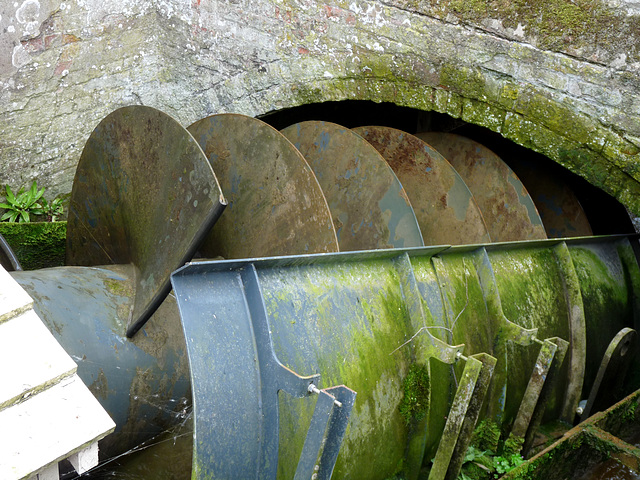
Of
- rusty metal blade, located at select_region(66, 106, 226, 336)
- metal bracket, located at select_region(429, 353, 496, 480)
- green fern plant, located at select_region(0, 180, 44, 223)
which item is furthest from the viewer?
green fern plant, located at select_region(0, 180, 44, 223)

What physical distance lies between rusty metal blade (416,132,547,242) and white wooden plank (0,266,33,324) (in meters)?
3.12

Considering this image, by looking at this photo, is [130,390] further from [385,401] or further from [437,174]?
[437,174]

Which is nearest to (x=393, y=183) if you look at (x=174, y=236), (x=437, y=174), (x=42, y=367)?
(x=437, y=174)

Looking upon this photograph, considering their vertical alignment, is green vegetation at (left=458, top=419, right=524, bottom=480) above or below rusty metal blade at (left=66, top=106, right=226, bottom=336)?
below

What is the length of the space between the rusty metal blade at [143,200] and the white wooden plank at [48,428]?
3.40ft

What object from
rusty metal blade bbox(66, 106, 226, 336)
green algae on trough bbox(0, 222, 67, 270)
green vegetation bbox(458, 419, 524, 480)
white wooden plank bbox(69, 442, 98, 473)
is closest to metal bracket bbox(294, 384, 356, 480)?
white wooden plank bbox(69, 442, 98, 473)

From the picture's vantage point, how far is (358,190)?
3199mm

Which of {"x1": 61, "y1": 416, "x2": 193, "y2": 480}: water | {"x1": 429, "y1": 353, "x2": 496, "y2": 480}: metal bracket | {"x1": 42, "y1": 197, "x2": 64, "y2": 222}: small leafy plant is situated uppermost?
{"x1": 42, "y1": 197, "x2": 64, "y2": 222}: small leafy plant

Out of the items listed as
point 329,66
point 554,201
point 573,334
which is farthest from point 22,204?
Answer: point 554,201

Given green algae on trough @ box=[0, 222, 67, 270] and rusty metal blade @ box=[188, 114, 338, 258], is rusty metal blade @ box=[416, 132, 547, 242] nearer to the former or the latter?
rusty metal blade @ box=[188, 114, 338, 258]

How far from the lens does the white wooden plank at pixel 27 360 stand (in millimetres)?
1105

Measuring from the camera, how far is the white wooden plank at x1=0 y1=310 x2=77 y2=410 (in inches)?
43.5

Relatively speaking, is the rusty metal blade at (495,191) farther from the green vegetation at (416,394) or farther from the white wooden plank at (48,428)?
the white wooden plank at (48,428)

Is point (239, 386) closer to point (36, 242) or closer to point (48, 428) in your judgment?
point (48, 428)
